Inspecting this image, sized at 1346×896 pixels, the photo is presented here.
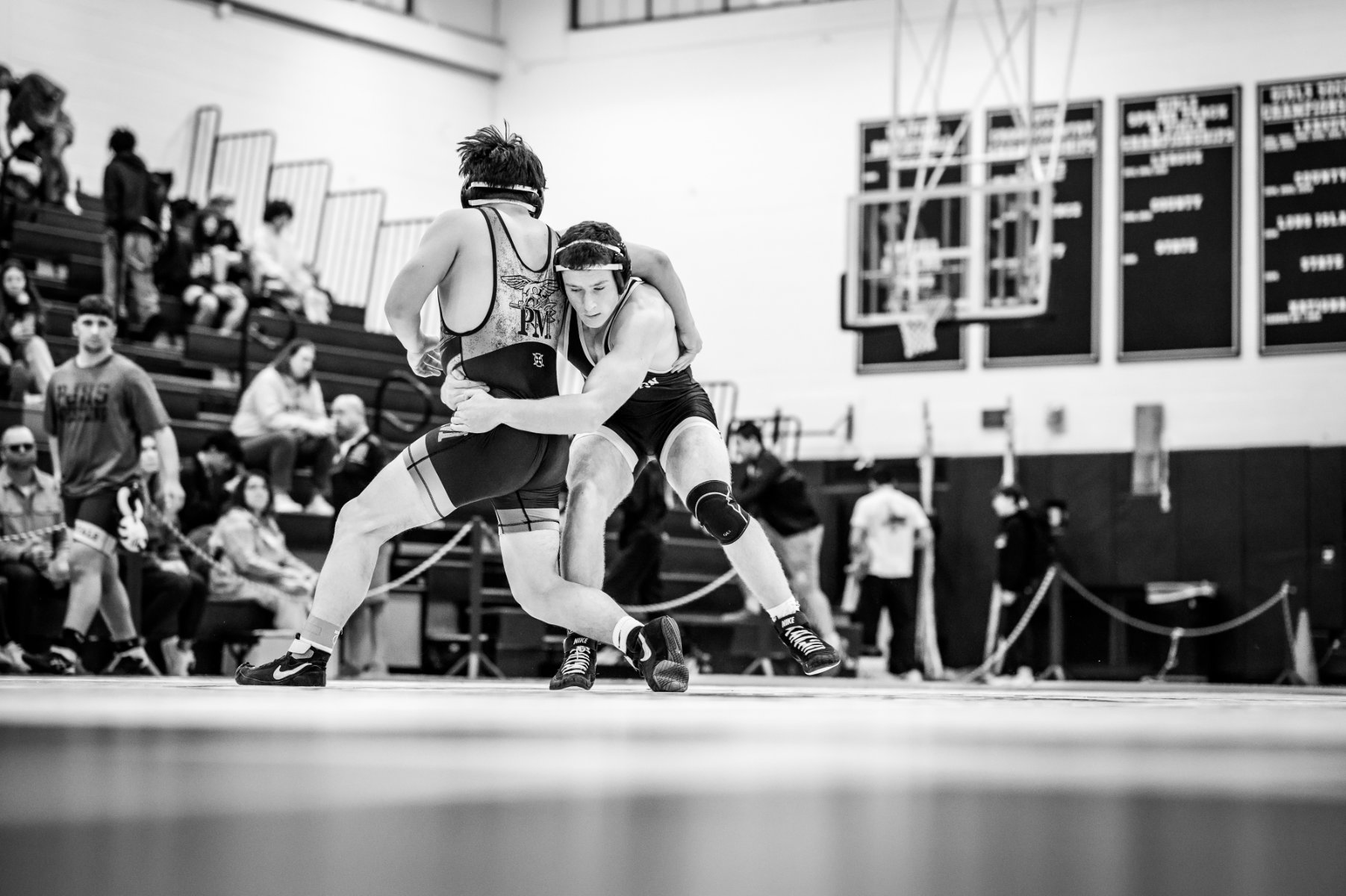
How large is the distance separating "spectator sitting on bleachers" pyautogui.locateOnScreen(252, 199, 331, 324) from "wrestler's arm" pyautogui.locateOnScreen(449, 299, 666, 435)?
11.4 meters

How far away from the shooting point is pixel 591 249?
461 centimetres

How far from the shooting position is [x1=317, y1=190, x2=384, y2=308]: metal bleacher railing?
18656mm

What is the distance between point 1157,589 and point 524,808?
14963mm

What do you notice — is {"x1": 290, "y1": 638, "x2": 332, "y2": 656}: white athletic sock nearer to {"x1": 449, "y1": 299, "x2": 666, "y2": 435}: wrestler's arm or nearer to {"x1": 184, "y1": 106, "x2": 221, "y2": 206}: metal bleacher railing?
{"x1": 449, "y1": 299, "x2": 666, "y2": 435}: wrestler's arm

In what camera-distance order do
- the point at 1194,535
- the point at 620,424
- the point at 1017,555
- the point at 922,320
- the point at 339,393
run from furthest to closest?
the point at 1194,535 < the point at 339,393 < the point at 1017,555 < the point at 922,320 < the point at 620,424

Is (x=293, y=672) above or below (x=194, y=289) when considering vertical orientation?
below

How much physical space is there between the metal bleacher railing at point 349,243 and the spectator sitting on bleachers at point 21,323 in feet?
24.7

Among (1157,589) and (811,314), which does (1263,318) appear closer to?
(1157,589)

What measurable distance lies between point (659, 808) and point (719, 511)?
3.28 m

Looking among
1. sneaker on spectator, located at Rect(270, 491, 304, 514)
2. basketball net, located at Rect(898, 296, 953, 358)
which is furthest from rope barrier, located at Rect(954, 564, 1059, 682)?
sneaker on spectator, located at Rect(270, 491, 304, 514)

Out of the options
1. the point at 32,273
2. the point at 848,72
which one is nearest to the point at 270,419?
the point at 32,273

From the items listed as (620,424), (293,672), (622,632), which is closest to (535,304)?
(620,424)

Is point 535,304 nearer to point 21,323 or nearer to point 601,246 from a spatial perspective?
point 601,246

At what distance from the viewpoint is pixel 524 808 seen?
1.55 m
